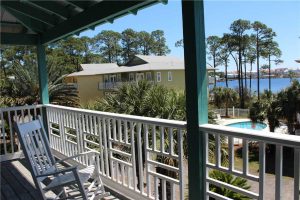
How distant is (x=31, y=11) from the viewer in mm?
4527

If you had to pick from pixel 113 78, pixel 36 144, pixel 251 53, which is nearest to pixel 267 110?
pixel 113 78

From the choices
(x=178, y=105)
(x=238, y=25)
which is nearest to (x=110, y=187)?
(x=178, y=105)

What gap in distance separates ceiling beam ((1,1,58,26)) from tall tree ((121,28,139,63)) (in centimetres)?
4701

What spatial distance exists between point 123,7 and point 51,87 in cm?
822

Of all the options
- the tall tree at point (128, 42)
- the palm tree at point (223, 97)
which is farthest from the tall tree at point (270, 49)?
the tall tree at point (128, 42)

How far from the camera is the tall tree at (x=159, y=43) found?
175 ft

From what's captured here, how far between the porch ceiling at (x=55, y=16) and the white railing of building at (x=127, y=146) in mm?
1219

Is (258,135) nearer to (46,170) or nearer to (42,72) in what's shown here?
(46,170)

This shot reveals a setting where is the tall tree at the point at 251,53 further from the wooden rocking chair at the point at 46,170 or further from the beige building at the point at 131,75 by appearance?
the wooden rocking chair at the point at 46,170

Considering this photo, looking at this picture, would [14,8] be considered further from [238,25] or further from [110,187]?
[238,25]

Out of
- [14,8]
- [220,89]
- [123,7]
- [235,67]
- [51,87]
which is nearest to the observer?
[123,7]

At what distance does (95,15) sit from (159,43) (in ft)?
167

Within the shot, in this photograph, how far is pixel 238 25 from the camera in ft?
145

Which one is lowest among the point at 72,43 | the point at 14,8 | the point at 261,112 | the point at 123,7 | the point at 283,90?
the point at 261,112
